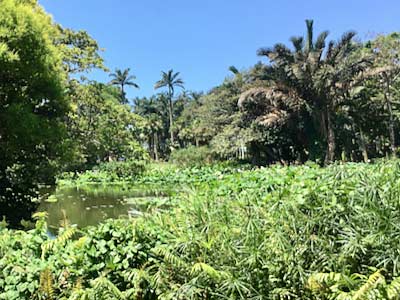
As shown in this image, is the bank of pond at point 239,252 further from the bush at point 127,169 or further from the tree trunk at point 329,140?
the bush at point 127,169

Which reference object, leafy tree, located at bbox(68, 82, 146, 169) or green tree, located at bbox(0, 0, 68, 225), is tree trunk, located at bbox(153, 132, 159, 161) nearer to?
leafy tree, located at bbox(68, 82, 146, 169)

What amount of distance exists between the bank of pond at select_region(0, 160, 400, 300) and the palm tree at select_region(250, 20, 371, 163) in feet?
58.3

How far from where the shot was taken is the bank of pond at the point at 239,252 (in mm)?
3205

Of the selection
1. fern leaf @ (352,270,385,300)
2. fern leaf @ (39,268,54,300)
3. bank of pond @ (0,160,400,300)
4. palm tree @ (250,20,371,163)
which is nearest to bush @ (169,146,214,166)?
palm tree @ (250,20,371,163)

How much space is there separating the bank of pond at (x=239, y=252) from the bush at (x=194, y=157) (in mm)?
26010

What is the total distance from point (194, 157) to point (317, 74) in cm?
1310

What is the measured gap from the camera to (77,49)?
57.0 ft

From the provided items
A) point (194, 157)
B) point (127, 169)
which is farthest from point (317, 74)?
point (194, 157)

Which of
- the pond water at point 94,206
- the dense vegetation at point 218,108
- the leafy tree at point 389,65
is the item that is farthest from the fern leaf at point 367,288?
the leafy tree at point 389,65

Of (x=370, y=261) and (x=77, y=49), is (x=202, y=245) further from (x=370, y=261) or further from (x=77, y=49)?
(x=77, y=49)

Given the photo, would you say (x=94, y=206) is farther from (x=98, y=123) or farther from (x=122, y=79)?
(x=122, y=79)

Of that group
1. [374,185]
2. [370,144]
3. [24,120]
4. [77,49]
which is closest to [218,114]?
[370,144]

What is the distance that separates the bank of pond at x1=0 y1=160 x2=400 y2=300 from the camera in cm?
321

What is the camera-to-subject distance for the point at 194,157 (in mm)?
31328
